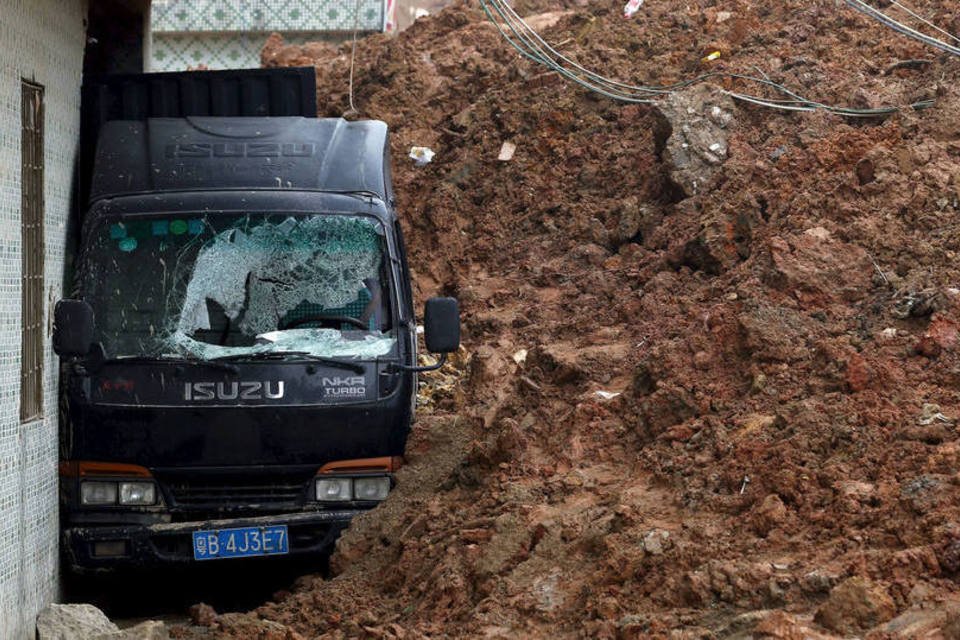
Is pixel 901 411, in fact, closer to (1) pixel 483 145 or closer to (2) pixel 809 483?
(2) pixel 809 483

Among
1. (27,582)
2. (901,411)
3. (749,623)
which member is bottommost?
(27,582)

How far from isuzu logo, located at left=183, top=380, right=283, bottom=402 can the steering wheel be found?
36cm

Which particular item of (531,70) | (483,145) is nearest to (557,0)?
(531,70)

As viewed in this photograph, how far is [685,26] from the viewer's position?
1370 cm

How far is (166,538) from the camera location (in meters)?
7.21

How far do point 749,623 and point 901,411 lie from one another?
5.86 ft

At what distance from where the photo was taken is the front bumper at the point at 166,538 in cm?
718

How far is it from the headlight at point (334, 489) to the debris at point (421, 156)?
6564mm

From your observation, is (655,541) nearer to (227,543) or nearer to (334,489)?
(334,489)

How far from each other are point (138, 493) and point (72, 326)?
0.98 metres

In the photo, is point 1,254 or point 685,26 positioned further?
point 685,26

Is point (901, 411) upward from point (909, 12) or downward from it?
downward

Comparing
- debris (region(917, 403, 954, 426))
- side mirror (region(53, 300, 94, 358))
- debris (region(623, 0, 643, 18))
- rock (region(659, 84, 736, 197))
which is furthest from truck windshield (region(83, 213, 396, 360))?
debris (region(623, 0, 643, 18))

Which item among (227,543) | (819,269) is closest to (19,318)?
(227,543)
